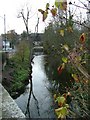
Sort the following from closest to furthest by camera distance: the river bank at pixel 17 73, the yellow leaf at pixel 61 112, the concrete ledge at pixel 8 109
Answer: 1. the yellow leaf at pixel 61 112
2. the concrete ledge at pixel 8 109
3. the river bank at pixel 17 73

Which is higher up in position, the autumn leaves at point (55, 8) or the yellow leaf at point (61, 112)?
the autumn leaves at point (55, 8)

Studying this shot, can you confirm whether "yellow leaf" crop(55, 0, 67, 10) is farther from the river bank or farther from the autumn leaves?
the river bank

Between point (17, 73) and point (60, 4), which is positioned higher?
point (60, 4)

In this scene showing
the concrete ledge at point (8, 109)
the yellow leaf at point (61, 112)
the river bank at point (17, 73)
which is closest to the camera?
the yellow leaf at point (61, 112)

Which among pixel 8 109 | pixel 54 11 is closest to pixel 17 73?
pixel 8 109

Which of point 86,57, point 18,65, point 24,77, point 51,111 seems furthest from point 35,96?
point 86,57

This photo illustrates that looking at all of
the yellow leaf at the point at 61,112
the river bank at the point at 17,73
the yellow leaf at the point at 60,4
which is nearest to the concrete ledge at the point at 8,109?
the river bank at the point at 17,73

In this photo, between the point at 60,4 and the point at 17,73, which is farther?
the point at 17,73

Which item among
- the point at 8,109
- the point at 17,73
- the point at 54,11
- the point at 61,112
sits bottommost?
the point at 17,73

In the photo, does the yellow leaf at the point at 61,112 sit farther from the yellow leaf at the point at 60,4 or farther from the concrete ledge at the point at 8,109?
the concrete ledge at the point at 8,109

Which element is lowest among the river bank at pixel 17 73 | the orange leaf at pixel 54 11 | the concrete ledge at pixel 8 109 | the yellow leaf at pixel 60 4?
the river bank at pixel 17 73

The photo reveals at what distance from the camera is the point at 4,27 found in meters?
43.0

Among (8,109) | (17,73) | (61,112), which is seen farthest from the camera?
(17,73)

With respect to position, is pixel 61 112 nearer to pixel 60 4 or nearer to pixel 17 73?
pixel 60 4
